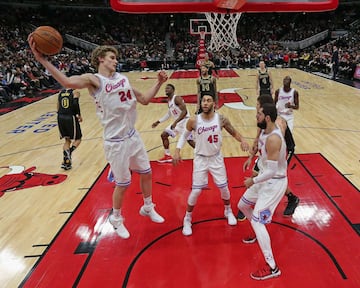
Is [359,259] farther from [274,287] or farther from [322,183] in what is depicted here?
[322,183]

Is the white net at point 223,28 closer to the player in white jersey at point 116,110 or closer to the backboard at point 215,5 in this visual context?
the backboard at point 215,5

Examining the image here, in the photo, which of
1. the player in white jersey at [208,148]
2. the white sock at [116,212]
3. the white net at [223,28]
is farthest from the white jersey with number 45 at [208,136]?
the white net at [223,28]

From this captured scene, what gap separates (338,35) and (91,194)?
1226 inches

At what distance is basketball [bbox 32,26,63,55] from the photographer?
3.34m

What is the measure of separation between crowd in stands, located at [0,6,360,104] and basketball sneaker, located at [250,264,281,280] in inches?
628

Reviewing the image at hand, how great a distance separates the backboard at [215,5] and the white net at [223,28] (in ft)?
6.22

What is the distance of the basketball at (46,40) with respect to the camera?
3.34 m

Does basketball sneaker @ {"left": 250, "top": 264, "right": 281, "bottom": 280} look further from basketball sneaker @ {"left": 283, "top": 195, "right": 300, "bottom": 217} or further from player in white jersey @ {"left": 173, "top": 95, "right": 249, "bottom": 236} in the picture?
basketball sneaker @ {"left": 283, "top": 195, "right": 300, "bottom": 217}

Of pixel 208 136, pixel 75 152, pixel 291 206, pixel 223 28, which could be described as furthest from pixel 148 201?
pixel 223 28

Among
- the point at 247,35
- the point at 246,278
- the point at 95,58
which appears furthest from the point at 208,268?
the point at 247,35

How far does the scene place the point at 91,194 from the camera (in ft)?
18.1

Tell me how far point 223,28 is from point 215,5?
3.34 metres

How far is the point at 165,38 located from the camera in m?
33.0

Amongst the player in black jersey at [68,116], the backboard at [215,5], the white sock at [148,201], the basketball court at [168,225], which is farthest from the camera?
the player in black jersey at [68,116]
